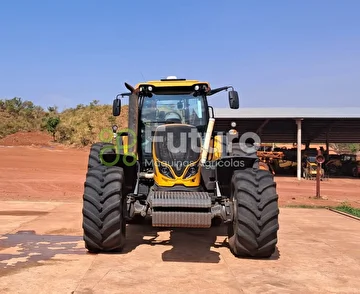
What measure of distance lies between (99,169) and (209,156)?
1.74 metres

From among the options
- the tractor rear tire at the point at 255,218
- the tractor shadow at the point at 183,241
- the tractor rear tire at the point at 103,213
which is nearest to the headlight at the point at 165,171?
the tractor rear tire at the point at 103,213

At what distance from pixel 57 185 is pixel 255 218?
1111cm

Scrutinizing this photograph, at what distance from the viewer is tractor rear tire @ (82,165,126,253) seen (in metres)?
4.77

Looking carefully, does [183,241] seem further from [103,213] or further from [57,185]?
[57,185]

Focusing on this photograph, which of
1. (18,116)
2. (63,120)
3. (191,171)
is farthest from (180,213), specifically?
(18,116)

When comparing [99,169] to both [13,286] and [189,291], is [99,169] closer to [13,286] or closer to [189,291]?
[13,286]

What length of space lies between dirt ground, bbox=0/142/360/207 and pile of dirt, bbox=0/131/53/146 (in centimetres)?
852

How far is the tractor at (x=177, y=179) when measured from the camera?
469cm

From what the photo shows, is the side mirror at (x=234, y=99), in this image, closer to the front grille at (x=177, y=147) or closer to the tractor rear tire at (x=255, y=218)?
the front grille at (x=177, y=147)

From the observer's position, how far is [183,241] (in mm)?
5934

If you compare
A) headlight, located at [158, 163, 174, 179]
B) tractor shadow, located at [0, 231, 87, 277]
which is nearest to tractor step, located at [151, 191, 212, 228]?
headlight, located at [158, 163, 174, 179]

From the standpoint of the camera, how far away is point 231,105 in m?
5.97

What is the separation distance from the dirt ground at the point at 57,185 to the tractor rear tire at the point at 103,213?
254 inches

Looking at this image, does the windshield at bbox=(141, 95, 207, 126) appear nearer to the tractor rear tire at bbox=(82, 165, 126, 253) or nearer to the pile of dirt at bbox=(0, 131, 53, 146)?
the tractor rear tire at bbox=(82, 165, 126, 253)
